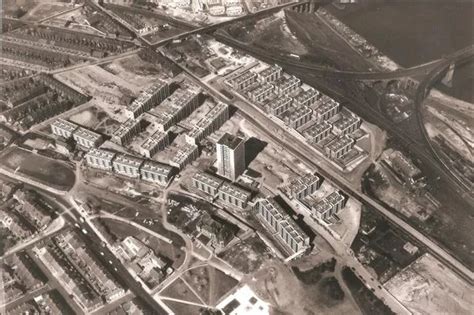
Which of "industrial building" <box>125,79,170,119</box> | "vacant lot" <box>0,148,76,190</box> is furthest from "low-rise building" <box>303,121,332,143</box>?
"vacant lot" <box>0,148,76,190</box>

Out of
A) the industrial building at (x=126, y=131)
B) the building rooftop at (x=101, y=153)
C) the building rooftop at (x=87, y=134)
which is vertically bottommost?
the building rooftop at (x=101, y=153)

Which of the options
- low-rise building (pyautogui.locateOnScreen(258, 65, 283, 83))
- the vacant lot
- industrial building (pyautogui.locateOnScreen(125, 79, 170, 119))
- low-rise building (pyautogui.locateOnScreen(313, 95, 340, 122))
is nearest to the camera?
the vacant lot

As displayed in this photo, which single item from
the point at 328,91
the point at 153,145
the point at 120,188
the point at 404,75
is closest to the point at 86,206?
the point at 120,188

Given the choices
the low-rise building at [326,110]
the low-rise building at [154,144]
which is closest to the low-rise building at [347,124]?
the low-rise building at [326,110]

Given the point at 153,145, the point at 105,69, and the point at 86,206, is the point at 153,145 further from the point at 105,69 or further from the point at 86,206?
the point at 105,69

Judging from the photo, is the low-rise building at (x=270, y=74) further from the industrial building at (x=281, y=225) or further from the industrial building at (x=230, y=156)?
the industrial building at (x=281, y=225)

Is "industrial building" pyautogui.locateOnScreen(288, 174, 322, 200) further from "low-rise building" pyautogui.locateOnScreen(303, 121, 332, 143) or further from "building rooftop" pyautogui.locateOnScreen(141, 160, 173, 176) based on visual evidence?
"building rooftop" pyautogui.locateOnScreen(141, 160, 173, 176)

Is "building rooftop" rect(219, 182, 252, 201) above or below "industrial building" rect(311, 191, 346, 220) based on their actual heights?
above
